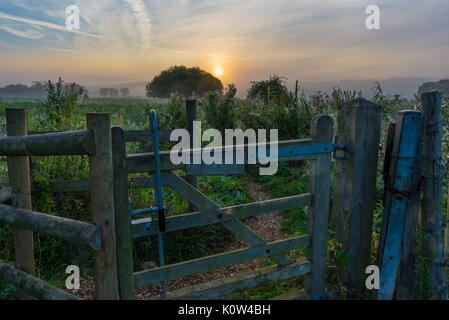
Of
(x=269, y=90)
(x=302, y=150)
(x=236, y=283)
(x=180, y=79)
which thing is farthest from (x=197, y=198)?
(x=180, y=79)

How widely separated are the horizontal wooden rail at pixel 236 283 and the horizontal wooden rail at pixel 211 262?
143 millimetres

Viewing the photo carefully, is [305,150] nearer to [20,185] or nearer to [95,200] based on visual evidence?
[95,200]

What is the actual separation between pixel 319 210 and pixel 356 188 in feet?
1.13

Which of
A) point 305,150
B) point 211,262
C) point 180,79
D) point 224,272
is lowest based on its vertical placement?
point 224,272

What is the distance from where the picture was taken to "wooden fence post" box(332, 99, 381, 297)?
259cm

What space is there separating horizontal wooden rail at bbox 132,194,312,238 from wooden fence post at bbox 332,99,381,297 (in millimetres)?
328

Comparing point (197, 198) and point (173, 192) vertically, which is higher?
point (197, 198)

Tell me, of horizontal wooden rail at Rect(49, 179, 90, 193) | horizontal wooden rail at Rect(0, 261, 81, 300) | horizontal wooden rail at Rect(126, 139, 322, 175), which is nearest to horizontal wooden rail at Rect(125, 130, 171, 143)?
horizontal wooden rail at Rect(49, 179, 90, 193)

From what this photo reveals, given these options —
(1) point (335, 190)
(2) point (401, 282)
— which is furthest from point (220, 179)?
(2) point (401, 282)

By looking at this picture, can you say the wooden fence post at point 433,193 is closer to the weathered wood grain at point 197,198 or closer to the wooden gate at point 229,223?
the wooden gate at point 229,223

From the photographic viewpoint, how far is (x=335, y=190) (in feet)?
9.15

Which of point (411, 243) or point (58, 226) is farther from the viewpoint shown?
point (411, 243)

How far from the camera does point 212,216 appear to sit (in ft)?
7.54
